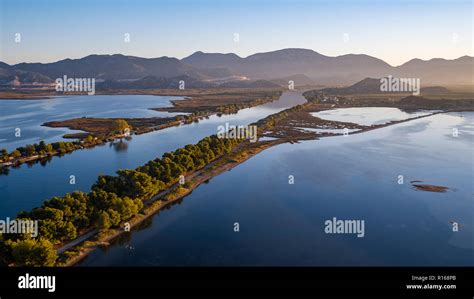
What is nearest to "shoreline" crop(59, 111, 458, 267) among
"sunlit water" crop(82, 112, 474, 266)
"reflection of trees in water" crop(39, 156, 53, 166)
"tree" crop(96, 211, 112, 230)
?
"tree" crop(96, 211, 112, 230)

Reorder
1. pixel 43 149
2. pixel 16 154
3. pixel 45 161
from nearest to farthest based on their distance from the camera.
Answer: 1. pixel 45 161
2. pixel 16 154
3. pixel 43 149

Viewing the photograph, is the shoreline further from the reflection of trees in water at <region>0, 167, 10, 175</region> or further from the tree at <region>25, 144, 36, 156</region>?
the tree at <region>25, 144, 36, 156</region>

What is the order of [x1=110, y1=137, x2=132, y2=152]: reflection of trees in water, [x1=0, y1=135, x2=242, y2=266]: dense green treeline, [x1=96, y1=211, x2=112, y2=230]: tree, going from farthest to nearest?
[x1=110, y1=137, x2=132, y2=152]: reflection of trees in water → [x1=96, y1=211, x2=112, y2=230]: tree → [x1=0, y1=135, x2=242, y2=266]: dense green treeline

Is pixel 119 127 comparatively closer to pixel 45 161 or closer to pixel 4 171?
pixel 45 161

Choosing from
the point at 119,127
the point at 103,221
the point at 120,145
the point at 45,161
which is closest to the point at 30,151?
the point at 45,161

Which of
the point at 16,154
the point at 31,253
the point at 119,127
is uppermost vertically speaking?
the point at 119,127

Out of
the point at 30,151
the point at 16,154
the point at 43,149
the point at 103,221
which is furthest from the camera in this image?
the point at 43,149

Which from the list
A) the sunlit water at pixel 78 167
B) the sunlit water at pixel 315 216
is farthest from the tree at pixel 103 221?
the sunlit water at pixel 78 167
